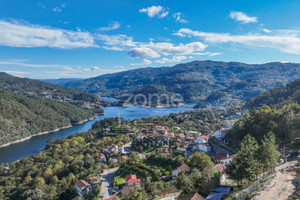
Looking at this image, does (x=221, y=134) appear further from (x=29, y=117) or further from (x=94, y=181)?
(x=29, y=117)

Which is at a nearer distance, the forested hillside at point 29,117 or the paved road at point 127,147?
the paved road at point 127,147

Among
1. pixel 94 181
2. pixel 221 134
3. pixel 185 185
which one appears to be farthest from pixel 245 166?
pixel 221 134

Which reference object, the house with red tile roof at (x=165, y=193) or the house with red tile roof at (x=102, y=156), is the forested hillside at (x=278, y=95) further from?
the house with red tile roof at (x=165, y=193)

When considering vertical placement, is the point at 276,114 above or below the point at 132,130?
above

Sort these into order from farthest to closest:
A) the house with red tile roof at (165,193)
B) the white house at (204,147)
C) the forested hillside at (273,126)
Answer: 1. the white house at (204,147)
2. the forested hillside at (273,126)
3. the house with red tile roof at (165,193)

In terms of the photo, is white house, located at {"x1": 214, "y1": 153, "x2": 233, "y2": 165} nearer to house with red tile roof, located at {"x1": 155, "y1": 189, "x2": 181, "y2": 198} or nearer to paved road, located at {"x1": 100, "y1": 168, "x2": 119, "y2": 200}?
house with red tile roof, located at {"x1": 155, "y1": 189, "x2": 181, "y2": 198}

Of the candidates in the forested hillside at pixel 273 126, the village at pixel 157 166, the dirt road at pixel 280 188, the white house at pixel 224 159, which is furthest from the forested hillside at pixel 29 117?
the dirt road at pixel 280 188

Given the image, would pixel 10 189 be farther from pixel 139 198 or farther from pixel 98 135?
pixel 98 135

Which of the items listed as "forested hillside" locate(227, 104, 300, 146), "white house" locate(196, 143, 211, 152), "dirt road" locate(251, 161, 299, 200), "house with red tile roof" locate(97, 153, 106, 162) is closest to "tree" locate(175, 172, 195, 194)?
"dirt road" locate(251, 161, 299, 200)

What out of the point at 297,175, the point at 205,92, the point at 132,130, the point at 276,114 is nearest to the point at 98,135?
the point at 132,130
